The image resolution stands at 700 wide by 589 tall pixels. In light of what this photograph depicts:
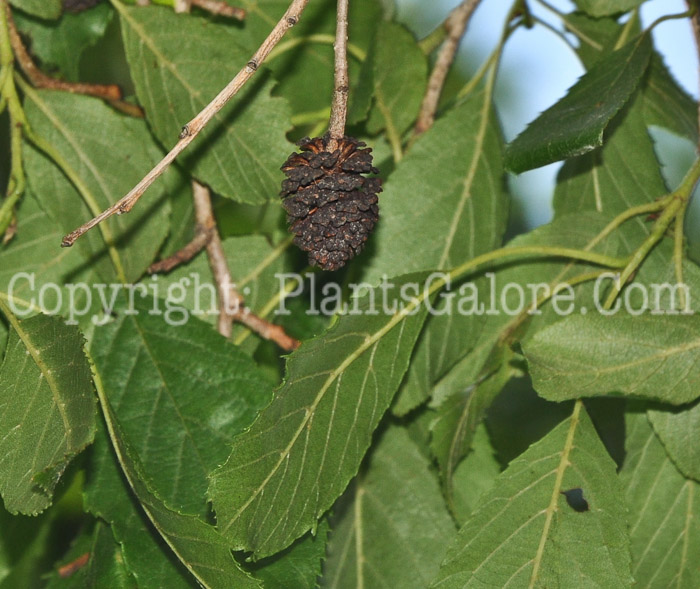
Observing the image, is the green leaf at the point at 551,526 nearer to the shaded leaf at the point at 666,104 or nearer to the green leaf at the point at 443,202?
the green leaf at the point at 443,202

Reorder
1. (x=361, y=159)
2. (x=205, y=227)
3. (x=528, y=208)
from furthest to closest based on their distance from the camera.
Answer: (x=528, y=208) < (x=205, y=227) < (x=361, y=159)

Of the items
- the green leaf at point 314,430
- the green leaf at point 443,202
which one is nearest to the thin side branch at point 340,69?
→ the green leaf at point 314,430

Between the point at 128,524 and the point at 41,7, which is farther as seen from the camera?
the point at 41,7

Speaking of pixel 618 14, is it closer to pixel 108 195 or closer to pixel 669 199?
pixel 669 199

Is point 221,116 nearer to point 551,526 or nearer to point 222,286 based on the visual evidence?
point 222,286

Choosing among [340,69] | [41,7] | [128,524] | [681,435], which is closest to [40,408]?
[128,524]

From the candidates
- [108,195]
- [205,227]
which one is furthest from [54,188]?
[205,227]

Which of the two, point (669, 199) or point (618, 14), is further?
point (618, 14)
